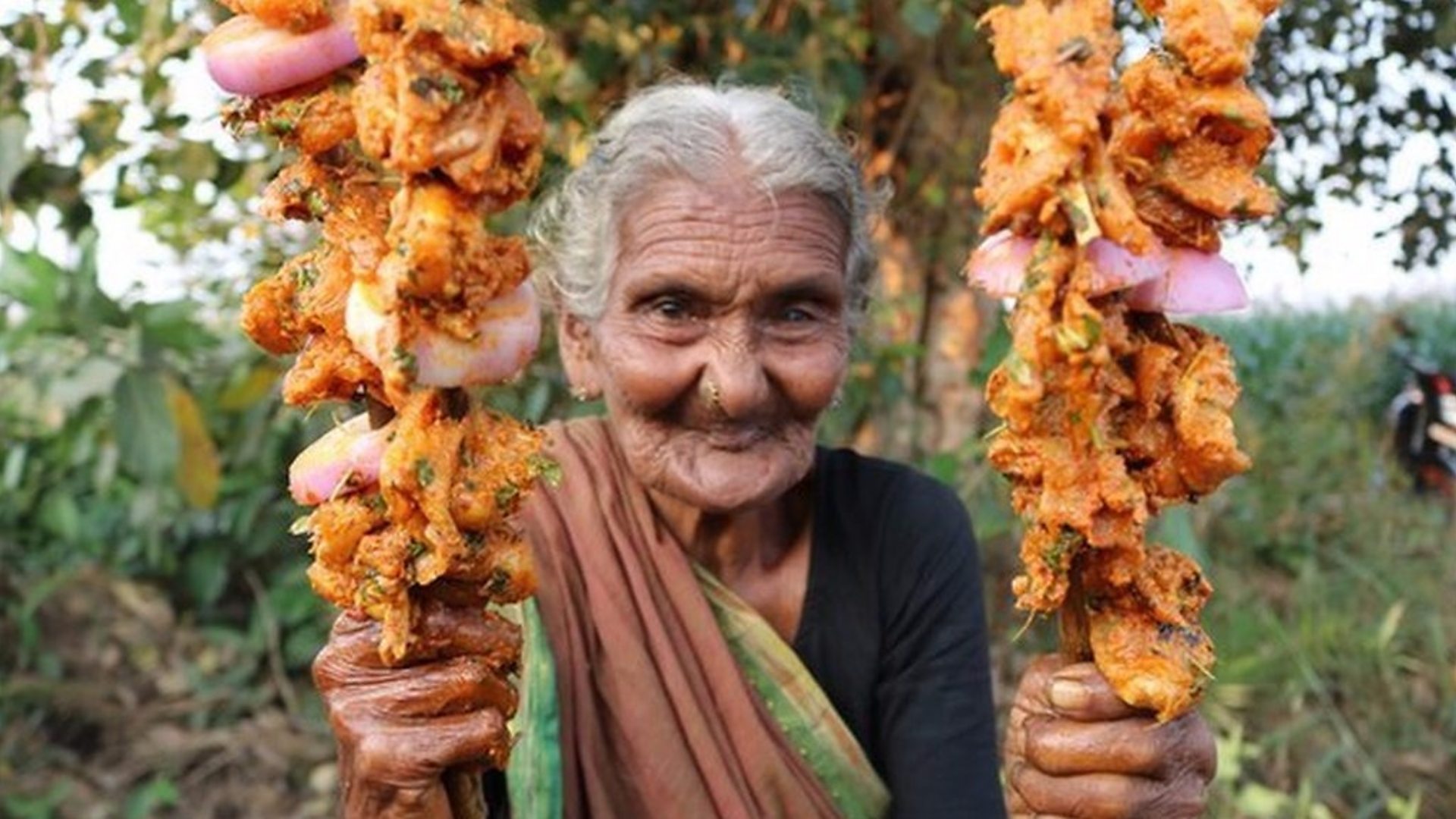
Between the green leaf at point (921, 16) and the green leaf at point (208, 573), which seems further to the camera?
the green leaf at point (208, 573)

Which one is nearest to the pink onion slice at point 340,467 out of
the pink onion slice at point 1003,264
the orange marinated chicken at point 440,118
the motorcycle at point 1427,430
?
the orange marinated chicken at point 440,118

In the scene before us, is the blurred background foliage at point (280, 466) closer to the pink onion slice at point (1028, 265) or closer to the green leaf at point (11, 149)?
the green leaf at point (11, 149)

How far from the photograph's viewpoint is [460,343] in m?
1.42

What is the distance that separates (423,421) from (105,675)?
3.88 m

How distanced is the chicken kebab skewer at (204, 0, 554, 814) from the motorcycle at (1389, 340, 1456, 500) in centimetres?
540

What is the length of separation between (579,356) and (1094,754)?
96 centimetres

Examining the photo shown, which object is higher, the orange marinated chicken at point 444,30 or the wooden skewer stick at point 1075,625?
the orange marinated chicken at point 444,30

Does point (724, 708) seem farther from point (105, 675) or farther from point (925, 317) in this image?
point (105, 675)

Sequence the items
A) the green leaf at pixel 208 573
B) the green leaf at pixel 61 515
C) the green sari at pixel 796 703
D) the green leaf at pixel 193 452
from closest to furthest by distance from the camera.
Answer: the green sari at pixel 796 703 < the green leaf at pixel 193 452 < the green leaf at pixel 61 515 < the green leaf at pixel 208 573

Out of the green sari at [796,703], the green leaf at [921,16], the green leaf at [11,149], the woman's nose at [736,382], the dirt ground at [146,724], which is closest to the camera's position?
the woman's nose at [736,382]

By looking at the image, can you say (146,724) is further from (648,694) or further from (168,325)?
(648,694)

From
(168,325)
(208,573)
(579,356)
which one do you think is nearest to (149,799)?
(208,573)

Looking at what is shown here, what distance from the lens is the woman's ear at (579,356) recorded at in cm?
221

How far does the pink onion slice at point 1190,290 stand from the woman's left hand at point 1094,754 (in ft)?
1.12
